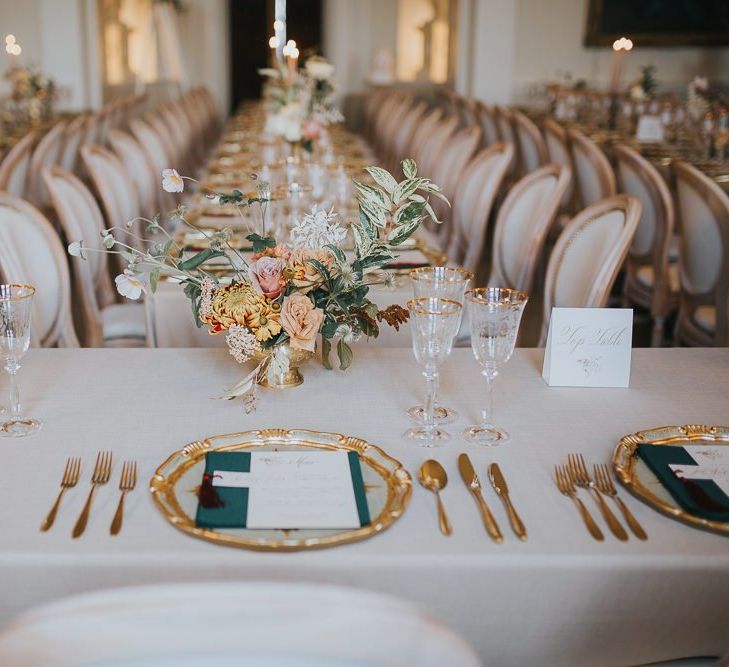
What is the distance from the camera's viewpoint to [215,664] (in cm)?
80

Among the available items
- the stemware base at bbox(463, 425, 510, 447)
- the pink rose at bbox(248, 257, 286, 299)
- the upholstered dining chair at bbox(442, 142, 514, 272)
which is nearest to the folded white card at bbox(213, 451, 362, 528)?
the stemware base at bbox(463, 425, 510, 447)

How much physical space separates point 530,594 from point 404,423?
17.9 inches

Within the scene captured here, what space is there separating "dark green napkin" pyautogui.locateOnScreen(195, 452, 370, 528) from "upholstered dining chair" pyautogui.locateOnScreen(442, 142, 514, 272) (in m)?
2.53

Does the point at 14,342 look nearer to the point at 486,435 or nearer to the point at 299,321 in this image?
the point at 299,321

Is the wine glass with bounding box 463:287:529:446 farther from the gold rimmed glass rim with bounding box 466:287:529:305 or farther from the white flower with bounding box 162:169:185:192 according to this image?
the white flower with bounding box 162:169:185:192

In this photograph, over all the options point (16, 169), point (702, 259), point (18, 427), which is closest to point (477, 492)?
point (18, 427)

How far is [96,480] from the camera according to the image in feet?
4.52

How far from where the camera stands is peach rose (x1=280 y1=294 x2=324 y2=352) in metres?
1.65

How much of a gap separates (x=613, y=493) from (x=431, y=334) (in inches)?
14.3

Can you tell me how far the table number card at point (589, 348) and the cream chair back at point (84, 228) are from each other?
1743mm

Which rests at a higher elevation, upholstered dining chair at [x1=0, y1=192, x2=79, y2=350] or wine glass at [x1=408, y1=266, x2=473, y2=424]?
wine glass at [x1=408, y1=266, x2=473, y2=424]

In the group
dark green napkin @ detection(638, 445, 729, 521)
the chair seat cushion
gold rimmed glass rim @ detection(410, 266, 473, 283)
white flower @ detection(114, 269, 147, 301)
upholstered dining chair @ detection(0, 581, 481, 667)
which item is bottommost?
the chair seat cushion

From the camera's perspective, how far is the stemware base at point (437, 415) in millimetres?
1622

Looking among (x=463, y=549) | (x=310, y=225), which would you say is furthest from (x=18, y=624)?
(x=310, y=225)
